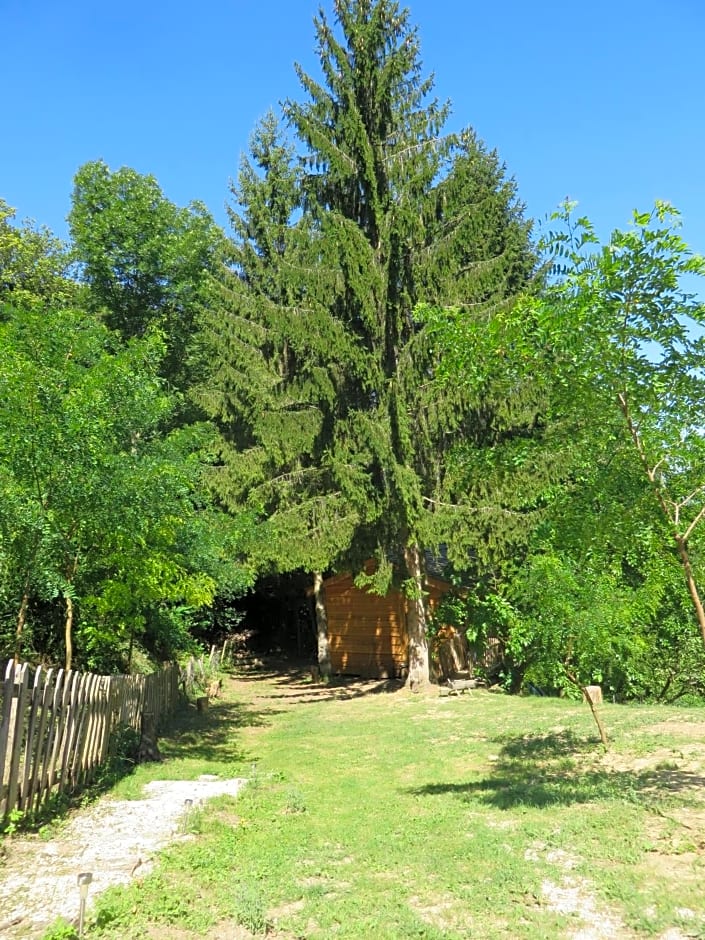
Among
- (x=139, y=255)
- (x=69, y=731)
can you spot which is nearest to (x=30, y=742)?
(x=69, y=731)

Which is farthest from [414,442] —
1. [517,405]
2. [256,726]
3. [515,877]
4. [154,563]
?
[515,877]

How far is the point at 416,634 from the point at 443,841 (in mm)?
11418

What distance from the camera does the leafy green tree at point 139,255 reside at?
87.0 ft

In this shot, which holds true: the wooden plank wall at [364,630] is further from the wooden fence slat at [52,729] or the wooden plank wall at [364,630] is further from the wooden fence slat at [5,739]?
the wooden fence slat at [5,739]

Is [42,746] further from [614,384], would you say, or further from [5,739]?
[614,384]

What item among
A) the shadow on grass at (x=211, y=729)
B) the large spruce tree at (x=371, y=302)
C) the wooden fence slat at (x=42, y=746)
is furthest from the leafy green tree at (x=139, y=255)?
the wooden fence slat at (x=42, y=746)

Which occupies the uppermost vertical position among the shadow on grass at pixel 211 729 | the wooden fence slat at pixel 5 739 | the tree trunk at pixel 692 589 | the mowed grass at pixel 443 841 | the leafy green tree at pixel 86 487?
the leafy green tree at pixel 86 487

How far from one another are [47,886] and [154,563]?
4747 mm

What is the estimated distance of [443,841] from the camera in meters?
5.64

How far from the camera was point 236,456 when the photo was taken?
20016 mm

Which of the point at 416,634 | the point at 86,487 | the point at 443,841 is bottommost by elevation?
the point at 443,841

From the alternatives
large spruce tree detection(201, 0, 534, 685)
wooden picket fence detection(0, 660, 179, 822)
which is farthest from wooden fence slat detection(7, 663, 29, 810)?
large spruce tree detection(201, 0, 534, 685)

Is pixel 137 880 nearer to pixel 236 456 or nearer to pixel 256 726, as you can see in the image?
pixel 256 726

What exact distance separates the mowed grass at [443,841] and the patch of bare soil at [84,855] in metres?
0.23
